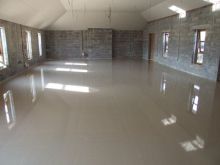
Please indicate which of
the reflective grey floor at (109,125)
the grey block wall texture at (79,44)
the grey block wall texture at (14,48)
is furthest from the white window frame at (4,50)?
the grey block wall texture at (79,44)

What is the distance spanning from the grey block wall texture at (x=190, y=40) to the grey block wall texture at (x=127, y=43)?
309cm

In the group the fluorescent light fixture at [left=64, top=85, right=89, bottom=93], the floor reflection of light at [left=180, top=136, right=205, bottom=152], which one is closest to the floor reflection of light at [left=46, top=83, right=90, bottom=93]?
the fluorescent light fixture at [left=64, top=85, right=89, bottom=93]

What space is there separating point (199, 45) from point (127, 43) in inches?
305

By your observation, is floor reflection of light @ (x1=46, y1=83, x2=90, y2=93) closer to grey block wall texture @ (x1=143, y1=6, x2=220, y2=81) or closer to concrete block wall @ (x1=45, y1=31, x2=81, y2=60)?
grey block wall texture @ (x1=143, y1=6, x2=220, y2=81)

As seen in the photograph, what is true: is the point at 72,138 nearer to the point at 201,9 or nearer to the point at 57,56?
the point at 201,9

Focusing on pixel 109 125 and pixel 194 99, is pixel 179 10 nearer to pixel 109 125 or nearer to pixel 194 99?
pixel 194 99

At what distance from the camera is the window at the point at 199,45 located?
758 cm

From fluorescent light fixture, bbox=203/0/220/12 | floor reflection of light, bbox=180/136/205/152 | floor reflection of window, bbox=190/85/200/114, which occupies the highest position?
fluorescent light fixture, bbox=203/0/220/12

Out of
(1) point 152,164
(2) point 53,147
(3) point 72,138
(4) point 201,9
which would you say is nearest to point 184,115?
(1) point 152,164

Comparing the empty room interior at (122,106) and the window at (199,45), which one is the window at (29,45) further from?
the window at (199,45)

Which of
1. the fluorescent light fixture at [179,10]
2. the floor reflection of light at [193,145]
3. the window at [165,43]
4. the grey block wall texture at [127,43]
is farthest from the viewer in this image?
the grey block wall texture at [127,43]

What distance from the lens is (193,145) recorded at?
269 centimetres

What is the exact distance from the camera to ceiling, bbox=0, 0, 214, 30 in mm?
7187

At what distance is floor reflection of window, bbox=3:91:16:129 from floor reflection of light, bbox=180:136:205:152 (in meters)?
2.72
